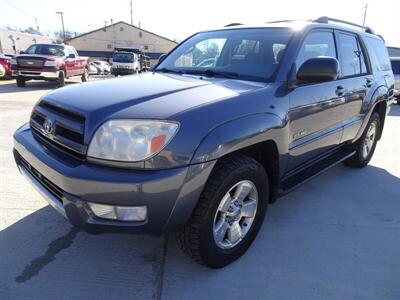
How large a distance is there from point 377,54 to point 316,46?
6.56 ft

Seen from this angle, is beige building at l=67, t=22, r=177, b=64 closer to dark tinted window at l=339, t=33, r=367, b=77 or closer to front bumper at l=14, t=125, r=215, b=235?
dark tinted window at l=339, t=33, r=367, b=77

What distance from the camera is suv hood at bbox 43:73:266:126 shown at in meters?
2.19

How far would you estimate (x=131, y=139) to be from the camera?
2098mm

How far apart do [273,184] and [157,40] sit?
58.5 m

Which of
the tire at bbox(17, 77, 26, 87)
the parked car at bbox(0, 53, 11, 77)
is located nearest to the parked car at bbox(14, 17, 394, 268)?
the tire at bbox(17, 77, 26, 87)

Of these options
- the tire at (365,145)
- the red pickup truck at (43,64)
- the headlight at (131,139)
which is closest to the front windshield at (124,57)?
the red pickup truck at (43,64)

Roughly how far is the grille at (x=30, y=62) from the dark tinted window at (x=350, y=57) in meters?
12.1

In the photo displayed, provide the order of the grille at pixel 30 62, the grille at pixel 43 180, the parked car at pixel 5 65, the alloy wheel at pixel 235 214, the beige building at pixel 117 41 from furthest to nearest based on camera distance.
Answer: the beige building at pixel 117 41
the parked car at pixel 5 65
the grille at pixel 30 62
the alloy wheel at pixel 235 214
the grille at pixel 43 180

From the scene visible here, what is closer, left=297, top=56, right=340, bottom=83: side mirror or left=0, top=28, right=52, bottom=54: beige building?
left=297, top=56, right=340, bottom=83: side mirror

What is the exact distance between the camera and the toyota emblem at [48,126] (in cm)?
250

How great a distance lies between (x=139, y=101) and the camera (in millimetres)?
2322

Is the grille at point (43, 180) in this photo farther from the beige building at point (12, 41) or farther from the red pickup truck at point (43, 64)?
the beige building at point (12, 41)

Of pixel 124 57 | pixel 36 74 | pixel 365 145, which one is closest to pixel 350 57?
pixel 365 145

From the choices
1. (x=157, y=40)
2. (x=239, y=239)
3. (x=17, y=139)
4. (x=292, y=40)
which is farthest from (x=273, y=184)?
(x=157, y=40)
